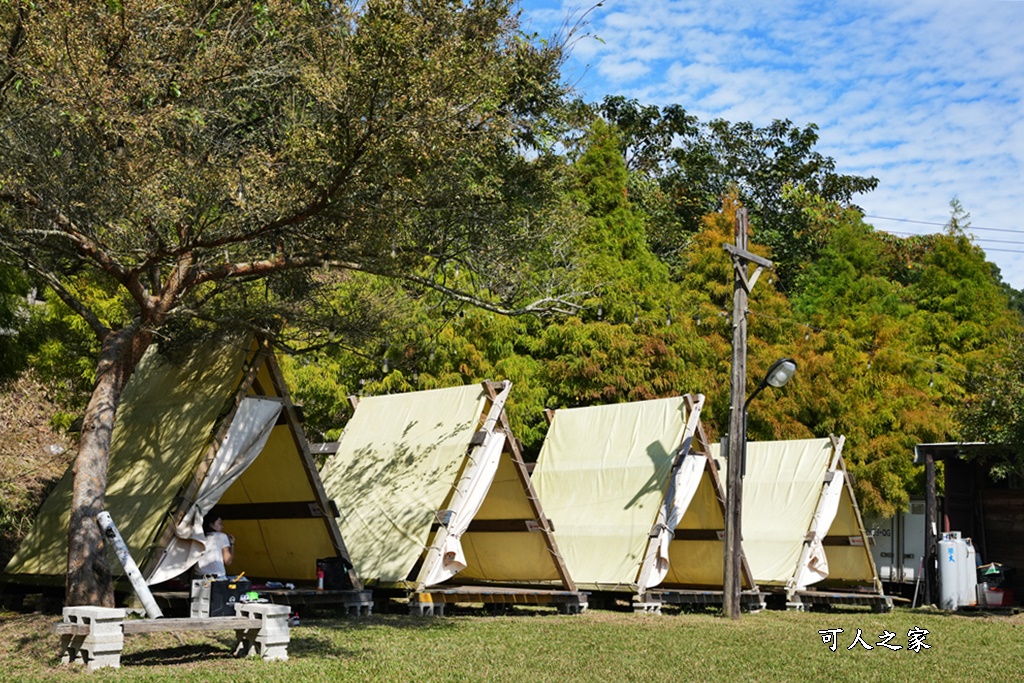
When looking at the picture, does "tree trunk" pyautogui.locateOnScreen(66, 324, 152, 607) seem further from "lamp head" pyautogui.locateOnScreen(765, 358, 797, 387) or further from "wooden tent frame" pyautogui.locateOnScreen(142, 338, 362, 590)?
"lamp head" pyautogui.locateOnScreen(765, 358, 797, 387)

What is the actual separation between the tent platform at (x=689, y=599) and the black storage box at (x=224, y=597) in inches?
254

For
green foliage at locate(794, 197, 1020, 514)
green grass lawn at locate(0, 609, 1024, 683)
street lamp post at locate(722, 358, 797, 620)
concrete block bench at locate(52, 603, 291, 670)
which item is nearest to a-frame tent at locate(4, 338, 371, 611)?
green grass lawn at locate(0, 609, 1024, 683)

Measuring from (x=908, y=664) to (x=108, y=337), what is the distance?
877 cm

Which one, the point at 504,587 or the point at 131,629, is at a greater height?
the point at 504,587

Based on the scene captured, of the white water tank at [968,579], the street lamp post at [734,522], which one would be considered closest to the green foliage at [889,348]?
the white water tank at [968,579]

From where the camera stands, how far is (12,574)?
41.9 ft

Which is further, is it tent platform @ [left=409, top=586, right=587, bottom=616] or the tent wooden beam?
the tent wooden beam

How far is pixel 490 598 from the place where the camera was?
13445mm

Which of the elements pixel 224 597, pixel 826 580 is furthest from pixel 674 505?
pixel 224 597

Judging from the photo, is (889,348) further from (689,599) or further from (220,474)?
(220,474)

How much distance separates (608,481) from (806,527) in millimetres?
4110

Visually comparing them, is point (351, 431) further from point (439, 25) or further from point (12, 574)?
point (439, 25)

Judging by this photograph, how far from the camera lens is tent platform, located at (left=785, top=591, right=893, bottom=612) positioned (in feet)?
56.6

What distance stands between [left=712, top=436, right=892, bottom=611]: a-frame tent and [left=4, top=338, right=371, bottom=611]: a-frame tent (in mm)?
7768
